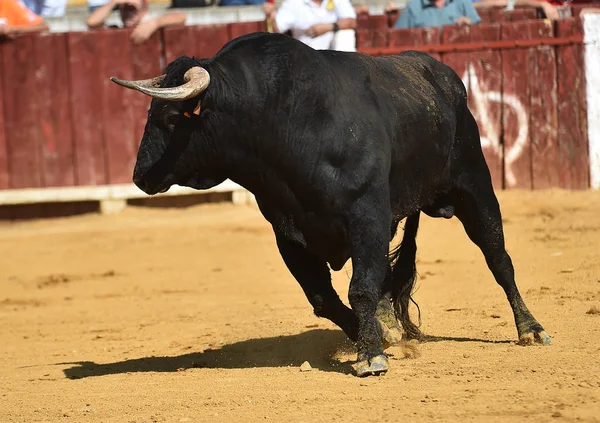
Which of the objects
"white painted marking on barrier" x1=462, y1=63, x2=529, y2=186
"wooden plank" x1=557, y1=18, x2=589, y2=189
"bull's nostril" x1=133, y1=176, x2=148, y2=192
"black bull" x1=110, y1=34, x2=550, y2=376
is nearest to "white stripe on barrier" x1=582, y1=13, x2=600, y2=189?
"wooden plank" x1=557, y1=18, x2=589, y2=189

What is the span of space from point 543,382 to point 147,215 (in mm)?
6951

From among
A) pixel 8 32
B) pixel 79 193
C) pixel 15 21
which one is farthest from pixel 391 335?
pixel 15 21

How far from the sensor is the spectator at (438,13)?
37.1ft

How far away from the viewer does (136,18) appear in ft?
38.0

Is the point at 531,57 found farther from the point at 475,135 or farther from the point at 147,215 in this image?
the point at 475,135

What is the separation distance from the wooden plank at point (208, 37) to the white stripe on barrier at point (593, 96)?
3.35m

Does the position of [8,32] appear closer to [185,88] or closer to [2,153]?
[2,153]

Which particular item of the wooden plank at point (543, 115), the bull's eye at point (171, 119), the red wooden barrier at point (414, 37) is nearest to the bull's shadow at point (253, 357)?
the bull's eye at point (171, 119)

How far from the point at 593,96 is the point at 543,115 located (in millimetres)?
482

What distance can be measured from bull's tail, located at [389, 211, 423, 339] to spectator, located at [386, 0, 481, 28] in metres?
5.17

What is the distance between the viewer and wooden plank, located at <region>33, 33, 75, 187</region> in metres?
11.5

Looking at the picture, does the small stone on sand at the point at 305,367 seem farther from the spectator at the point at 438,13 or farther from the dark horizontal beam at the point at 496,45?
the spectator at the point at 438,13

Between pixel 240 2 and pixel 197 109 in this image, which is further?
pixel 240 2

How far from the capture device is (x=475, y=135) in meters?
6.21
